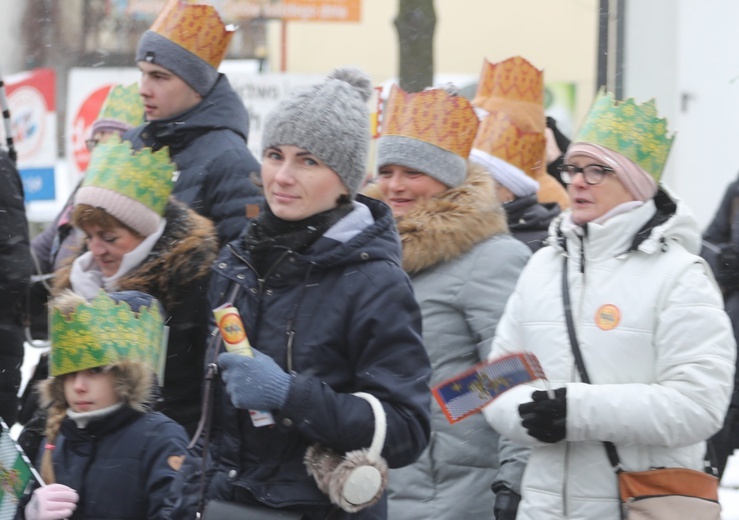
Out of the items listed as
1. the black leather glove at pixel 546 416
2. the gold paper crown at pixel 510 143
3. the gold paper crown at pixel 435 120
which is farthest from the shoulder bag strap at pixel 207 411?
the gold paper crown at pixel 510 143

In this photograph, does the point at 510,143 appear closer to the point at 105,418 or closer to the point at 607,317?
the point at 607,317

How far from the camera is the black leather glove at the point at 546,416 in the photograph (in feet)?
12.0

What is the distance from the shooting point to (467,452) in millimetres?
4270

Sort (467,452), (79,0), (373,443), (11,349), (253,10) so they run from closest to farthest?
(373,443) → (467,452) → (11,349) → (253,10) → (79,0)

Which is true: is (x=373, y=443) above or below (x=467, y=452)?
above

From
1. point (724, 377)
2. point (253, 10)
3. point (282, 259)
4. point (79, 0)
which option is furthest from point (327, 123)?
point (79, 0)

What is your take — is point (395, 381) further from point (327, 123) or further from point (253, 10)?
point (253, 10)

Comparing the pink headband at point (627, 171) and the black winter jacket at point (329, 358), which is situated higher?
the pink headband at point (627, 171)

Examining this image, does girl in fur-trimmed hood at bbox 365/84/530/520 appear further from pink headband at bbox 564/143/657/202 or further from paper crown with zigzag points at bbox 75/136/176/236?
paper crown with zigzag points at bbox 75/136/176/236

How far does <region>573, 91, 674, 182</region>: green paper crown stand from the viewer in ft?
13.2

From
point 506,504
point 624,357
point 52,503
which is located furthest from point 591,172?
point 52,503

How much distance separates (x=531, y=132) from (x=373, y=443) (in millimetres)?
3466

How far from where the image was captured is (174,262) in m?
4.36

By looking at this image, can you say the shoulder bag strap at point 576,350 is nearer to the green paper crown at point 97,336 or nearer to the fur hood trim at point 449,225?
the fur hood trim at point 449,225
